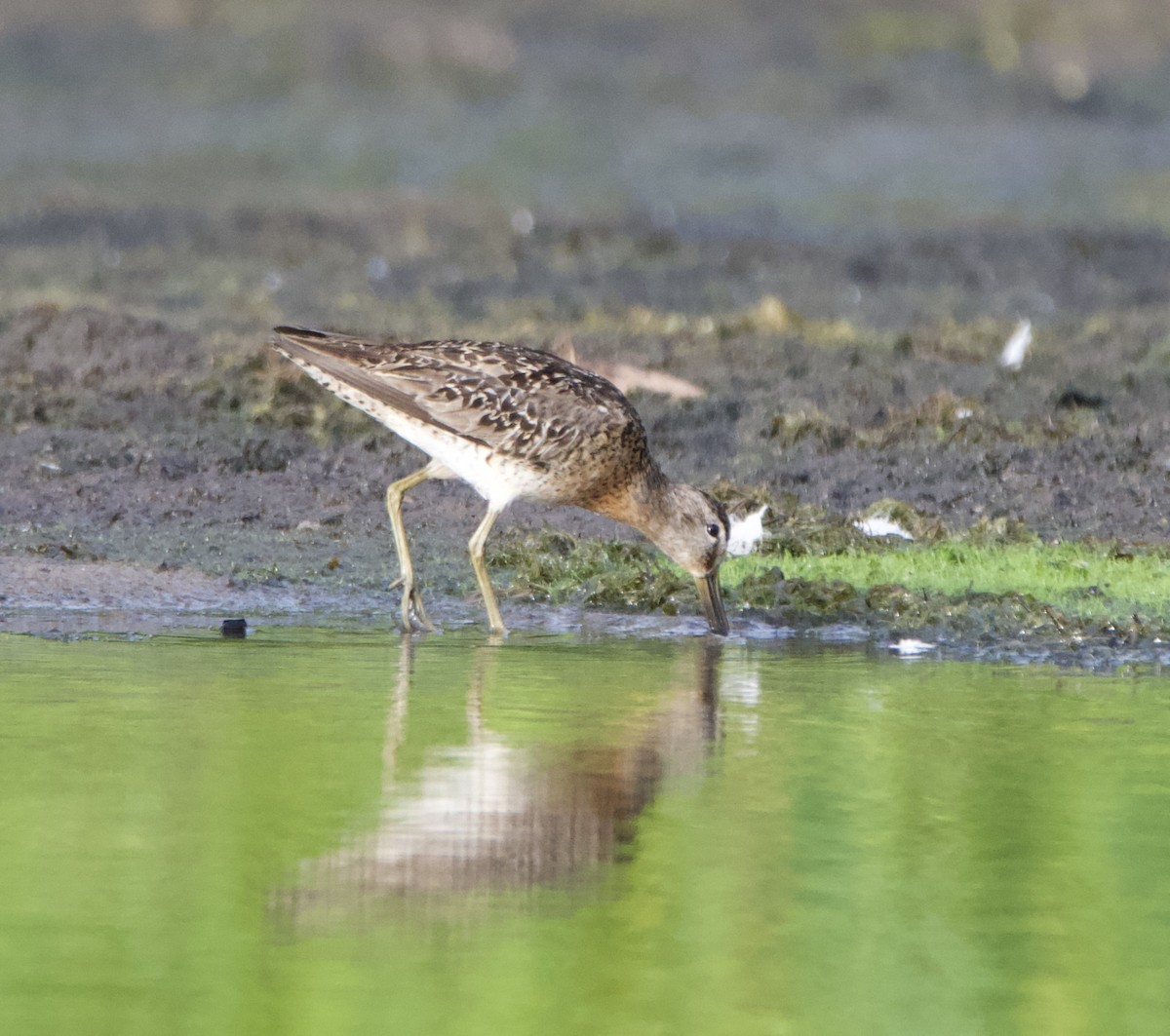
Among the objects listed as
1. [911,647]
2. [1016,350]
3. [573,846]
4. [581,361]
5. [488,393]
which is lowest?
[573,846]

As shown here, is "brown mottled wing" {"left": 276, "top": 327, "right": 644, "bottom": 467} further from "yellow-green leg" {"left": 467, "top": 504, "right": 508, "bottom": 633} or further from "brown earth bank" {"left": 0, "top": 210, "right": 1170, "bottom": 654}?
"brown earth bank" {"left": 0, "top": 210, "right": 1170, "bottom": 654}

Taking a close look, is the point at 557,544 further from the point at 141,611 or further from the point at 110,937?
the point at 110,937

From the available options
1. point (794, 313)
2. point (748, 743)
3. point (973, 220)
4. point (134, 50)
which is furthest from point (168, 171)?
point (748, 743)

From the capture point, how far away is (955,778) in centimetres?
614

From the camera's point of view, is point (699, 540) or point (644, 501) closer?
point (699, 540)

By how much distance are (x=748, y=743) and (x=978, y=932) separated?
1.66m

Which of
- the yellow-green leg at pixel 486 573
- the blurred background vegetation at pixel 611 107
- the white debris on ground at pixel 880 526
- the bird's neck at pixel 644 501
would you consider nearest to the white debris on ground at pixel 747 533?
the white debris on ground at pixel 880 526

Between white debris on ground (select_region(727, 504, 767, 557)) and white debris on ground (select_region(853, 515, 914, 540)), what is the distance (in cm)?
41

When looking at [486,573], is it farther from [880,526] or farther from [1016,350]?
[1016,350]

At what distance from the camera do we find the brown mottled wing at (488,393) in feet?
29.9

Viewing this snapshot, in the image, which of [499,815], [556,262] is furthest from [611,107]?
[499,815]

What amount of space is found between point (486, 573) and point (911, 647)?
167cm

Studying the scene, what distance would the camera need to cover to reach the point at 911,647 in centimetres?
824

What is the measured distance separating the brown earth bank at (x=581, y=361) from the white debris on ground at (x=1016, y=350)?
0.12 m
